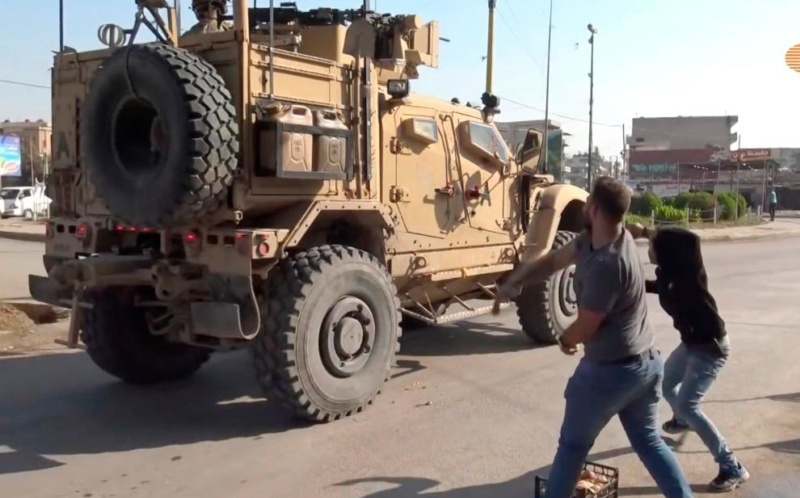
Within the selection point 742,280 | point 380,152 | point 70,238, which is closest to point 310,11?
point 380,152

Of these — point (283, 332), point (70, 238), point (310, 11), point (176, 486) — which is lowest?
point (176, 486)

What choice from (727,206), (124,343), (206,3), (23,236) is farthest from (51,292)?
(727,206)

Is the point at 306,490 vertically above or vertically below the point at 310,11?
below

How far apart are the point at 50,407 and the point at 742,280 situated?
12.0 metres

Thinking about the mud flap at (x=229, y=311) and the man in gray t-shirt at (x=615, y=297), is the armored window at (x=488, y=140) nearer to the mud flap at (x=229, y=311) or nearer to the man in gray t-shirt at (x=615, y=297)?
the mud flap at (x=229, y=311)

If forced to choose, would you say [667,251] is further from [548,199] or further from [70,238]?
[70,238]

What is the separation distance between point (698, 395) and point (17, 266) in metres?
14.2

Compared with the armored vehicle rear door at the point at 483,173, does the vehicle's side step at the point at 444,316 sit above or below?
below

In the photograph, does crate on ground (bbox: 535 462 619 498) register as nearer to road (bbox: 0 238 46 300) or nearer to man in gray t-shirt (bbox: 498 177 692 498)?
man in gray t-shirt (bbox: 498 177 692 498)

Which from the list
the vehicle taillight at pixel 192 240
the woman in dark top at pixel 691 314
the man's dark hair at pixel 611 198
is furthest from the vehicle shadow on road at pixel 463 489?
the vehicle taillight at pixel 192 240

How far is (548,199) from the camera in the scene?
8.82m

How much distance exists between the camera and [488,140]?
8.34 metres

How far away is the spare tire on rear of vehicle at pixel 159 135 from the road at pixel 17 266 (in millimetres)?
6646

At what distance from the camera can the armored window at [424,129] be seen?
288 inches
